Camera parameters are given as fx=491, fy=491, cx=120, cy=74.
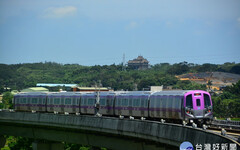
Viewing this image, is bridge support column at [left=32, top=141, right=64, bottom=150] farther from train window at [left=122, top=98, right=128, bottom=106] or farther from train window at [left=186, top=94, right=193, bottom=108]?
train window at [left=186, top=94, right=193, bottom=108]

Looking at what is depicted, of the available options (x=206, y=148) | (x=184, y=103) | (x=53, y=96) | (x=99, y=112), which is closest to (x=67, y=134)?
(x=99, y=112)

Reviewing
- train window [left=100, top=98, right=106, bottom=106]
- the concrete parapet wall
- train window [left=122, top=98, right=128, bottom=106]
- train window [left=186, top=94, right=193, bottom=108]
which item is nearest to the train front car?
train window [left=186, top=94, right=193, bottom=108]

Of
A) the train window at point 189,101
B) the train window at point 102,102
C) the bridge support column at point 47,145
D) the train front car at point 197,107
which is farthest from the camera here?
the bridge support column at point 47,145

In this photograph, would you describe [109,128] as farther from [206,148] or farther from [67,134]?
[206,148]

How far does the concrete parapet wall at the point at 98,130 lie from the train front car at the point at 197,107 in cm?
365

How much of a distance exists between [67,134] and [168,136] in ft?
80.0

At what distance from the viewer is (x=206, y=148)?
29406mm

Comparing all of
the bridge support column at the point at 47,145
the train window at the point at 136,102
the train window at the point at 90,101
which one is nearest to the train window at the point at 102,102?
the train window at the point at 90,101

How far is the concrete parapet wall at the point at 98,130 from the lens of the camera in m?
35.3

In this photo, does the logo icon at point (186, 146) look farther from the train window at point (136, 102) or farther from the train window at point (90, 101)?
the train window at point (90, 101)

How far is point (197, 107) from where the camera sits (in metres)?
42.9

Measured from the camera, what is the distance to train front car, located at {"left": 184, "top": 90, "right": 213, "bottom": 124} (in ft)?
140

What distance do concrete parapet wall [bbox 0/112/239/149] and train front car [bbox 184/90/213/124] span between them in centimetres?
365

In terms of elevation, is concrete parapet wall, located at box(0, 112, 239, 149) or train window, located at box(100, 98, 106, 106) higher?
train window, located at box(100, 98, 106, 106)
